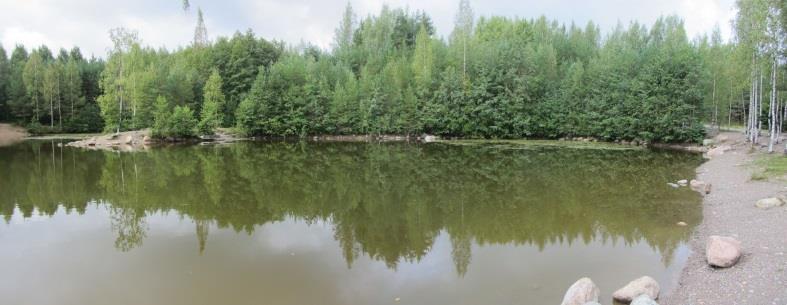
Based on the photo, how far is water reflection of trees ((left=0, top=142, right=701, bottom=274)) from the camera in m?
13.7

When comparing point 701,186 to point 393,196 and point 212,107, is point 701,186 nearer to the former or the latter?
point 393,196

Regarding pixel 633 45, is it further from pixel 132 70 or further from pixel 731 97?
pixel 132 70

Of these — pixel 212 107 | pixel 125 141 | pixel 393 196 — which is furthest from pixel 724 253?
pixel 212 107

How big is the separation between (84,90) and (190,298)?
78792 millimetres

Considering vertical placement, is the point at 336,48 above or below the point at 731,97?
above

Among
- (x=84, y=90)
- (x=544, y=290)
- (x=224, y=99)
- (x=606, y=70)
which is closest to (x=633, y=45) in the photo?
(x=606, y=70)

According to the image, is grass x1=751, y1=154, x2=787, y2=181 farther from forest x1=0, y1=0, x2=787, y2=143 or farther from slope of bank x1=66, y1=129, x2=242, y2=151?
slope of bank x1=66, y1=129, x2=242, y2=151

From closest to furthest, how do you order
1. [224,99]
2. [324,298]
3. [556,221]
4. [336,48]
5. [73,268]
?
[324,298] < [73,268] < [556,221] < [224,99] < [336,48]

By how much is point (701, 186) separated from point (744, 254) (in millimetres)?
10894

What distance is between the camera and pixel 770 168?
20.2 metres

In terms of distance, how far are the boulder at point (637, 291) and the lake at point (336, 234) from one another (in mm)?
299

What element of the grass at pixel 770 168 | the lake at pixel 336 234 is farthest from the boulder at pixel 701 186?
the grass at pixel 770 168

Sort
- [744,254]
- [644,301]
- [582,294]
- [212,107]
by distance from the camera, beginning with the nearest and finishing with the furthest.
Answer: [644,301] → [582,294] → [744,254] → [212,107]

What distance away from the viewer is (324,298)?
29.9 ft
